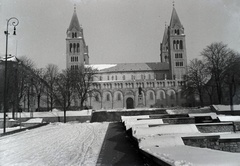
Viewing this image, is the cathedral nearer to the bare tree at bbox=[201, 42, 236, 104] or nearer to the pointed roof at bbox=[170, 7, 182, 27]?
the pointed roof at bbox=[170, 7, 182, 27]

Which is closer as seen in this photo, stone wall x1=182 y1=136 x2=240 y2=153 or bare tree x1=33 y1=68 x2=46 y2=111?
stone wall x1=182 y1=136 x2=240 y2=153

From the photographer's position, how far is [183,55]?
285 ft

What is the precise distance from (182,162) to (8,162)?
6.09m

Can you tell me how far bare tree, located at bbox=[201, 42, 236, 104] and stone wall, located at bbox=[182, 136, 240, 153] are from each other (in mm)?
28595

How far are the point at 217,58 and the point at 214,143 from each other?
31.2 metres

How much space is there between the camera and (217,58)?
129 feet

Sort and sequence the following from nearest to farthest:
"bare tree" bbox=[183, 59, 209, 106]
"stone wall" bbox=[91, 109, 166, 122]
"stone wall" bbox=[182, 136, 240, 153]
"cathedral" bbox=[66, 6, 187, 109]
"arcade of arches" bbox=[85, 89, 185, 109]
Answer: "stone wall" bbox=[182, 136, 240, 153], "stone wall" bbox=[91, 109, 166, 122], "bare tree" bbox=[183, 59, 209, 106], "arcade of arches" bbox=[85, 89, 185, 109], "cathedral" bbox=[66, 6, 187, 109]

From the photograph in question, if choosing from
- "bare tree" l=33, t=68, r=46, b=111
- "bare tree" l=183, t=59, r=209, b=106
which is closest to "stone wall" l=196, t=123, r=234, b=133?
"bare tree" l=183, t=59, r=209, b=106

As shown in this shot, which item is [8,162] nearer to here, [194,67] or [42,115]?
[42,115]

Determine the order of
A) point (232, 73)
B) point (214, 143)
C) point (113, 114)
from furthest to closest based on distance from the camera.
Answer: point (113, 114) → point (232, 73) → point (214, 143)

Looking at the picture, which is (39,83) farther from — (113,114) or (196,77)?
(196,77)

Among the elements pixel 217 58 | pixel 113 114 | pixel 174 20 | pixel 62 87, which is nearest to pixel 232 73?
pixel 217 58

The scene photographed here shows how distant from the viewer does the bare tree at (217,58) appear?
3809 centimetres

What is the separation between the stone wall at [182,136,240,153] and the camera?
36.1ft
